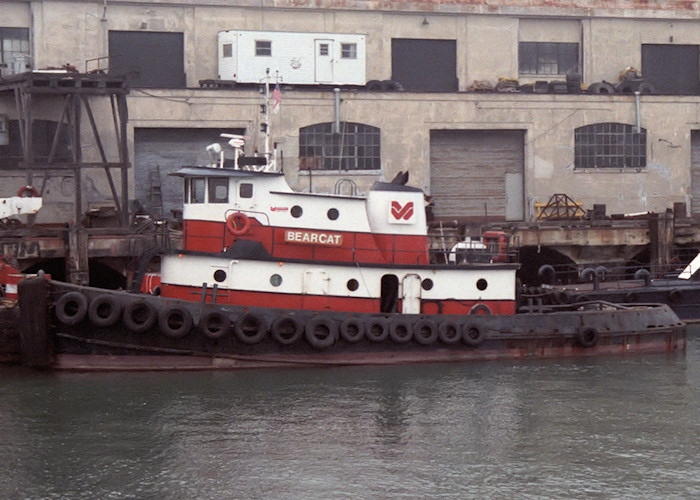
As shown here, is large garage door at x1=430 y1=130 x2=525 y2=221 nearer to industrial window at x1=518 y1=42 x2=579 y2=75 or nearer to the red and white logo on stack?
industrial window at x1=518 y1=42 x2=579 y2=75

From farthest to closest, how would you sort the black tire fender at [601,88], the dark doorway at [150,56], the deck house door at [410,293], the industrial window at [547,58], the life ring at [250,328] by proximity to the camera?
the industrial window at [547,58] → the black tire fender at [601,88] → the dark doorway at [150,56] → the deck house door at [410,293] → the life ring at [250,328]

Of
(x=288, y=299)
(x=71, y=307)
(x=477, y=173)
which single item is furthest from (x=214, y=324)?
(x=477, y=173)

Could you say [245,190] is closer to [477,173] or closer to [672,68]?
[477,173]

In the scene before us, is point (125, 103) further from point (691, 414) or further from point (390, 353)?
point (691, 414)

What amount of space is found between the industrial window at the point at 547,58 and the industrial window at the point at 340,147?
24.4 feet

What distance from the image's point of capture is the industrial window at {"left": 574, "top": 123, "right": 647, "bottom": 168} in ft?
125

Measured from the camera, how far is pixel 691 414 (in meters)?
19.2

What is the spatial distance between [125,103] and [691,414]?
18.6 m

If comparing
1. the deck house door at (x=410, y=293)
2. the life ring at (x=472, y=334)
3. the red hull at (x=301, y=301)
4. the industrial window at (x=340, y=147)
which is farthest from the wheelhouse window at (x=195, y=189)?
the industrial window at (x=340, y=147)

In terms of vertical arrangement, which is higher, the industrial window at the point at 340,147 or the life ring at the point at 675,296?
the industrial window at the point at 340,147

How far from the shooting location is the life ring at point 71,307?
20953 mm

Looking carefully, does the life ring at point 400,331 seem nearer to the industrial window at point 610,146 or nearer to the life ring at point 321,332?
the life ring at point 321,332

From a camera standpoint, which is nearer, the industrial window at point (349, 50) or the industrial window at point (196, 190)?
the industrial window at point (196, 190)

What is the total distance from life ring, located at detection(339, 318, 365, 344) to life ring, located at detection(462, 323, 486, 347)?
2.01m
